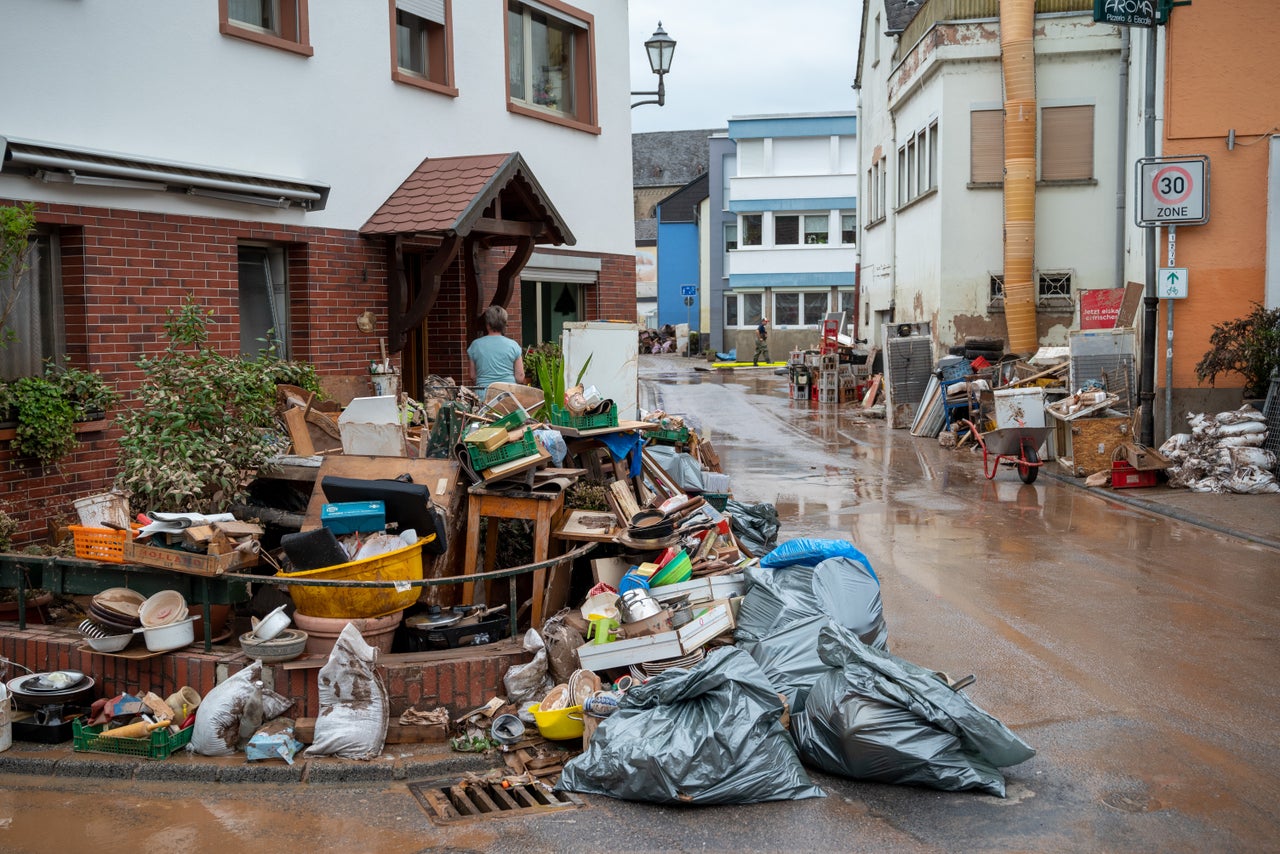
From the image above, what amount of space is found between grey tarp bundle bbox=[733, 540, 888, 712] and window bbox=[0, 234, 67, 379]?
5.39 m

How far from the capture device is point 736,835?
478 centimetres

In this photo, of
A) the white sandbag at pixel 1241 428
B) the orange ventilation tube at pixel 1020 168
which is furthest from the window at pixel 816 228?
the white sandbag at pixel 1241 428

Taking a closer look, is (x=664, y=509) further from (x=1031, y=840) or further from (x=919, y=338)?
(x=919, y=338)

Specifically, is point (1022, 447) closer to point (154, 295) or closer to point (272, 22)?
point (272, 22)

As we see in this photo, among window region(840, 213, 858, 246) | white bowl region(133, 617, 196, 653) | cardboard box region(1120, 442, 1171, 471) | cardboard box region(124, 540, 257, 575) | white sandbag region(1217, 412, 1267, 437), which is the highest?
window region(840, 213, 858, 246)

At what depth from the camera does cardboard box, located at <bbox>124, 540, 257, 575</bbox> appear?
5.91 meters

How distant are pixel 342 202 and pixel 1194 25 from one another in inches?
490

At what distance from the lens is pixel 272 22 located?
1032 cm

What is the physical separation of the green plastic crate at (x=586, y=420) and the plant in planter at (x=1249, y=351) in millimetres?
10038

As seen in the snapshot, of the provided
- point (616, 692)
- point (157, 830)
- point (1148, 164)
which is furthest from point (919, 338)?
point (157, 830)

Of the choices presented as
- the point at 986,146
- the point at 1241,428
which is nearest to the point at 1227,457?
the point at 1241,428

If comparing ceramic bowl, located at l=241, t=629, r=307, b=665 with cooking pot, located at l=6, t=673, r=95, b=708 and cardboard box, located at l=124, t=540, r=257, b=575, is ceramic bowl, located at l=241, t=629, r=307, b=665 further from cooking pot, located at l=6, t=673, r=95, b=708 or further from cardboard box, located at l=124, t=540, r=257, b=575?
cooking pot, located at l=6, t=673, r=95, b=708

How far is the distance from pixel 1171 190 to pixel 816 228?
31.5 m

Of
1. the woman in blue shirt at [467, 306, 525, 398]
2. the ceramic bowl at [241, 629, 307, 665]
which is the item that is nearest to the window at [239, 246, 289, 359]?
the woman in blue shirt at [467, 306, 525, 398]
